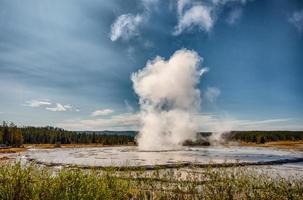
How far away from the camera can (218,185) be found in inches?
550

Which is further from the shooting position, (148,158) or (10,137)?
(10,137)

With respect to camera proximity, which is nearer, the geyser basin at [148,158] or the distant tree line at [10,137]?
the geyser basin at [148,158]

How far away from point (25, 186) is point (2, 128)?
131 metres

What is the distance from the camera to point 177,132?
126m

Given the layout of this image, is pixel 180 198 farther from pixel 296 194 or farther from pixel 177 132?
pixel 177 132

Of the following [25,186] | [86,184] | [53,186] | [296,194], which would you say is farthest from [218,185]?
[25,186]

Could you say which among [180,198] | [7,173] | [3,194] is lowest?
[180,198]

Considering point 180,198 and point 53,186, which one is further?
point 180,198

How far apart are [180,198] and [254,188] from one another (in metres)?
3.40

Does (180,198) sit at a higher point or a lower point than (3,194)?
lower

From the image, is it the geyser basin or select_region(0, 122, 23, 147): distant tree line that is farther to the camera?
select_region(0, 122, 23, 147): distant tree line

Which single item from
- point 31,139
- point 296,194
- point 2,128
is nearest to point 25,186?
point 296,194

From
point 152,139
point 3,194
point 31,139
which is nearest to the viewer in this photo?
point 3,194

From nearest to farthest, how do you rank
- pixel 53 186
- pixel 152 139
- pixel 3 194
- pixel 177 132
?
pixel 3 194
pixel 53 186
pixel 152 139
pixel 177 132
